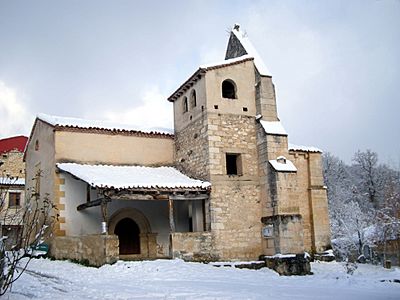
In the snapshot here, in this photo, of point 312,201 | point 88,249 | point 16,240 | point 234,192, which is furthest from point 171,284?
point 312,201

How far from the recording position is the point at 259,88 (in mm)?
17328

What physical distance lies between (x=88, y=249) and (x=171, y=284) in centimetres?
471

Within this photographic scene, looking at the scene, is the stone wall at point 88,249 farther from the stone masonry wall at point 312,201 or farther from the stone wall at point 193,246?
the stone masonry wall at point 312,201

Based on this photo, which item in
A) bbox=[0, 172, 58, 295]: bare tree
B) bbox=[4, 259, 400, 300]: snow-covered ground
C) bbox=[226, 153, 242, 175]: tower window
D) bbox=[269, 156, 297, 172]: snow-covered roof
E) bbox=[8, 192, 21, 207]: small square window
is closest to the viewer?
bbox=[0, 172, 58, 295]: bare tree

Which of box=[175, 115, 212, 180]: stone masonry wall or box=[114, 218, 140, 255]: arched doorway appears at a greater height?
box=[175, 115, 212, 180]: stone masonry wall

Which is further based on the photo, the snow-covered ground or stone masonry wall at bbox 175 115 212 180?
stone masonry wall at bbox 175 115 212 180

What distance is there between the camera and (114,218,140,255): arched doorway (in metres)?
17.6

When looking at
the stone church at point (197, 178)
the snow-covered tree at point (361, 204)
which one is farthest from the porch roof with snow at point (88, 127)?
the snow-covered tree at point (361, 204)

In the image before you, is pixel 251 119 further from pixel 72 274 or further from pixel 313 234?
pixel 72 274

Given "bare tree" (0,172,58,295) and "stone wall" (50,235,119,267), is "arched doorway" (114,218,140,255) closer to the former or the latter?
"stone wall" (50,235,119,267)

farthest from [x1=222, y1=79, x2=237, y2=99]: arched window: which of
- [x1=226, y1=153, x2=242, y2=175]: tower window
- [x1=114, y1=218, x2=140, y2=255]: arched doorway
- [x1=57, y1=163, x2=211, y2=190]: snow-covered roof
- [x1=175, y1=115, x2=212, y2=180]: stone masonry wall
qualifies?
[x1=114, y1=218, x2=140, y2=255]: arched doorway

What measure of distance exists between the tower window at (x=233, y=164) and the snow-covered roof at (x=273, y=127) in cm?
139

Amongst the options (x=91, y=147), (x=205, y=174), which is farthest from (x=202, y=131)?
(x=91, y=147)

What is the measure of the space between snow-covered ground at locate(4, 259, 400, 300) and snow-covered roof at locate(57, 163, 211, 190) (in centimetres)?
245
